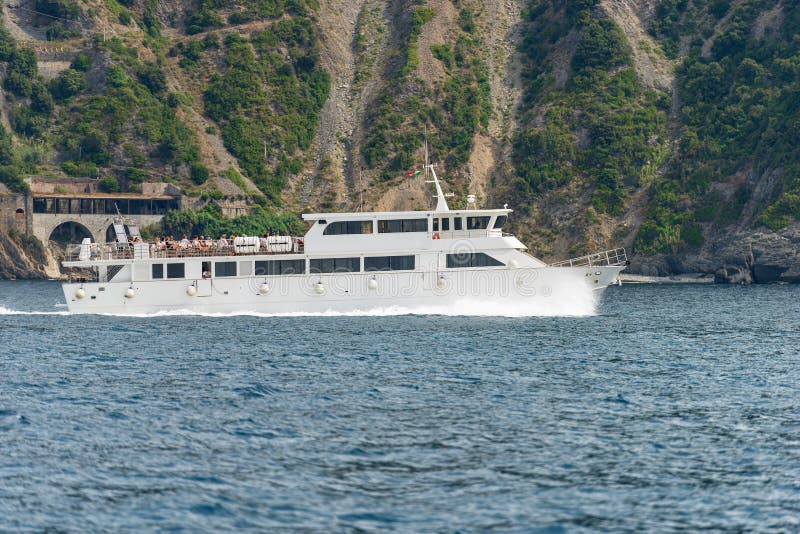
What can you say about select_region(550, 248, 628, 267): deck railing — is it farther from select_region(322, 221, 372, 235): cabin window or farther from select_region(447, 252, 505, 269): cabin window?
select_region(322, 221, 372, 235): cabin window

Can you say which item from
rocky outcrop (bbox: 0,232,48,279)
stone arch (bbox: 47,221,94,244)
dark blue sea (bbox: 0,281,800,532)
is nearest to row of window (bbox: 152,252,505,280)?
dark blue sea (bbox: 0,281,800,532)

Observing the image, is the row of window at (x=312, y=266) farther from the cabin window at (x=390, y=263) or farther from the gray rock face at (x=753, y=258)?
the gray rock face at (x=753, y=258)

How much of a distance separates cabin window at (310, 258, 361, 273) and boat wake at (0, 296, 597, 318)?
2.36 metres

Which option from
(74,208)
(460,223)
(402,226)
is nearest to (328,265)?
(402,226)

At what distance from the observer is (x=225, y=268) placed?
2269 inches

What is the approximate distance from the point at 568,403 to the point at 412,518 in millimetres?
12107

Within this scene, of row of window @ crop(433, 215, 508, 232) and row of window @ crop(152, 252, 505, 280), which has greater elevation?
row of window @ crop(433, 215, 508, 232)

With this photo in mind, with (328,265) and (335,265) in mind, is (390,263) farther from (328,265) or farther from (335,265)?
(328,265)

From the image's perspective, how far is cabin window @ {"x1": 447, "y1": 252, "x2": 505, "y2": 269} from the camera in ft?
186

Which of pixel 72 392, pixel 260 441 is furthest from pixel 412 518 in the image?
pixel 72 392

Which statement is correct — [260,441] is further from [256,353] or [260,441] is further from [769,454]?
[256,353]

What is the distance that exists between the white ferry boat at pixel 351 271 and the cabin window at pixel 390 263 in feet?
0.19

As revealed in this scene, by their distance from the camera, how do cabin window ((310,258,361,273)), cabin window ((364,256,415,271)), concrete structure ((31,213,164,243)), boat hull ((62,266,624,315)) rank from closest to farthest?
boat hull ((62,266,624,315)) < cabin window ((364,256,415,271)) < cabin window ((310,258,361,273)) < concrete structure ((31,213,164,243))

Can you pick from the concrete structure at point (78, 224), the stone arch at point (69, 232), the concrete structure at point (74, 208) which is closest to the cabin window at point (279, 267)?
the concrete structure at point (74, 208)
